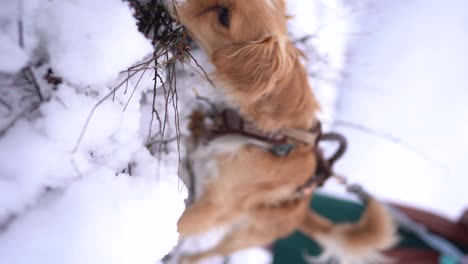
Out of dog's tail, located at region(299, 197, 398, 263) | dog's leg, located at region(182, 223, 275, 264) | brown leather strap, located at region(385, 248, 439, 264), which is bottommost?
brown leather strap, located at region(385, 248, 439, 264)

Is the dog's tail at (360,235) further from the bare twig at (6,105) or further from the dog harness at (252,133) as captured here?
the bare twig at (6,105)

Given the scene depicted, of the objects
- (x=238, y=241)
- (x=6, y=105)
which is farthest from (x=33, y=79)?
(x=238, y=241)

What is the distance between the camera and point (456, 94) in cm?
313

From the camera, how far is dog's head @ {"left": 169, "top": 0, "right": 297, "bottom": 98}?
3.60 feet

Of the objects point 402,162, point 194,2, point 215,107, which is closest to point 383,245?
point 402,162

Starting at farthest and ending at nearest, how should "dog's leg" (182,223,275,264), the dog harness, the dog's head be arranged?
"dog's leg" (182,223,275,264) < the dog harness < the dog's head

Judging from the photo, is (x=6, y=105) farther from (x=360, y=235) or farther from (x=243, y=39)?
(x=360, y=235)

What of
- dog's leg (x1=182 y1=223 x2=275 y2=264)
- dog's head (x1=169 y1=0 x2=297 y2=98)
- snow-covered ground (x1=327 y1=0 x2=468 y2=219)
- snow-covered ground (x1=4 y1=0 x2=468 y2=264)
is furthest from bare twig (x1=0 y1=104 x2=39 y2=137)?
snow-covered ground (x1=327 y1=0 x2=468 y2=219)

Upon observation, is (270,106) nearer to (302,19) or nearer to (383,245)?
(302,19)

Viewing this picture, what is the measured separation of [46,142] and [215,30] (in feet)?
2.24

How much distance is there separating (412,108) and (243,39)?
2.62 metres

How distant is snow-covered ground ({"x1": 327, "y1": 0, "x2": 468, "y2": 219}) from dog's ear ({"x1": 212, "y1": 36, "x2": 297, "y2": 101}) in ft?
6.60

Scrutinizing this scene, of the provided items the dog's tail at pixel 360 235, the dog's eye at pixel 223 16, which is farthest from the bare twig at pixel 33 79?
the dog's tail at pixel 360 235

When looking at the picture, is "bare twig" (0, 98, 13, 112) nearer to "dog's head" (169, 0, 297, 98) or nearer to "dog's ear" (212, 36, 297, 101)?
"dog's head" (169, 0, 297, 98)
